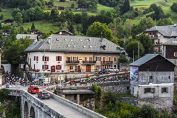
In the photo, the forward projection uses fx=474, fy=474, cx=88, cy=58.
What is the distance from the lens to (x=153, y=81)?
7594cm

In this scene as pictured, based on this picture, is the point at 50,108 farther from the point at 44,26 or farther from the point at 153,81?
the point at 44,26

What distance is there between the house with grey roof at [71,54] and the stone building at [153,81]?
16782mm

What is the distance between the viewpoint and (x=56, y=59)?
294ft

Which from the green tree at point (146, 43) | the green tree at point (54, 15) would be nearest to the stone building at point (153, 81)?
the green tree at point (146, 43)

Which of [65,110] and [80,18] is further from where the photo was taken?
[80,18]

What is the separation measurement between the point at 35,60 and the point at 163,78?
89.1 ft

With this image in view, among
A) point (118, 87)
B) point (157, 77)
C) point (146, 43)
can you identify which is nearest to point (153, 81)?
point (157, 77)

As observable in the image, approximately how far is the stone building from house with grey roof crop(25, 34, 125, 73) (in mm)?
16782

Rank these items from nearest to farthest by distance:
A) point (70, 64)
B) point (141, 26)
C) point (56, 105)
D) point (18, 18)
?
point (56, 105), point (70, 64), point (141, 26), point (18, 18)

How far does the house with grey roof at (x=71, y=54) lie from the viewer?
89500 mm

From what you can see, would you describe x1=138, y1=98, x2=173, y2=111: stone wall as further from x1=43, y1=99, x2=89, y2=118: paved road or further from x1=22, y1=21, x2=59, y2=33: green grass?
x1=22, y1=21, x2=59, y2=33: green grass

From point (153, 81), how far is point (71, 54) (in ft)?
69.1

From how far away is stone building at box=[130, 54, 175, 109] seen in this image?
74.3 m

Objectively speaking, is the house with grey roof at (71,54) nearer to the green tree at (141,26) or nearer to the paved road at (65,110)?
the paved road at (65,110)
